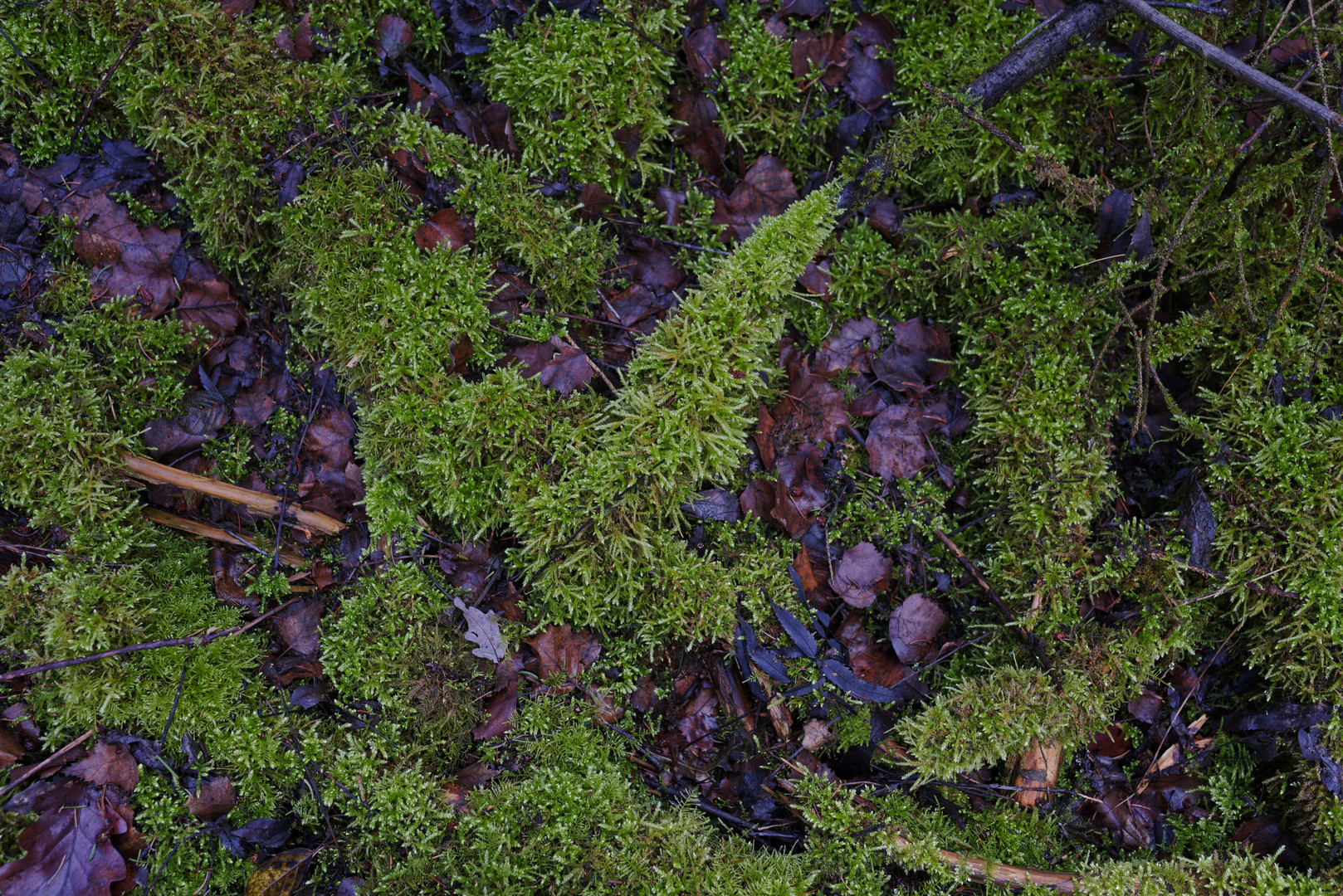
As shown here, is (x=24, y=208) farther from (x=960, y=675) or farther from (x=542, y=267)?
(x=960, y=675)

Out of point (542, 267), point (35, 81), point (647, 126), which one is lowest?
point (542, 267)

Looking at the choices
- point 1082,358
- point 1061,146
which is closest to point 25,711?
point 1082,358

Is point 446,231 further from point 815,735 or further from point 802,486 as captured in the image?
point 815,735

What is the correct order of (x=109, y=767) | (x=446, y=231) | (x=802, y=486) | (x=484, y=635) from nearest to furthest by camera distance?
(x=109, y=767), (x=484, y=635), (x=446, y=231), (x=802, y=486)

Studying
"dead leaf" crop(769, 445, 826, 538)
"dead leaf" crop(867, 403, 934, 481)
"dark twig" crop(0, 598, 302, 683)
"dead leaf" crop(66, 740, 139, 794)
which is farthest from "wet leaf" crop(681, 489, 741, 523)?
"dead leaf" crop(66, 740, 139, 794)

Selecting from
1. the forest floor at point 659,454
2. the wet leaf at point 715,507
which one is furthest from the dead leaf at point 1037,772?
the wet leaf at point 715,507

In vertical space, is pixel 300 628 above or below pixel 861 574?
below

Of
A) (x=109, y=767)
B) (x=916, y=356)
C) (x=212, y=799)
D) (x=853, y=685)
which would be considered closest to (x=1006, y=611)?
(x=853, y=685)
